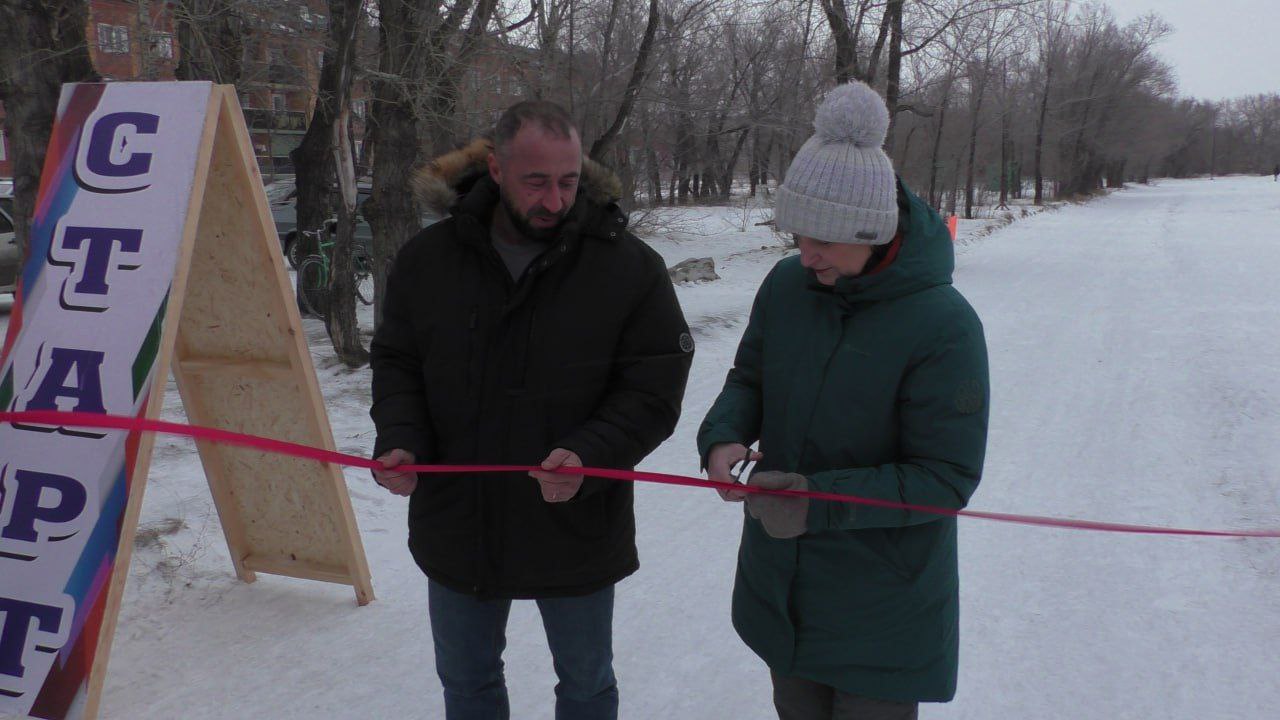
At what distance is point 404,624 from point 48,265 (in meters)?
1.88

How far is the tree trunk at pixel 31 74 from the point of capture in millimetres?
5180

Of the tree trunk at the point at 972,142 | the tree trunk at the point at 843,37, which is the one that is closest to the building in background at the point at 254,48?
the tree trunk at the point at 843,37

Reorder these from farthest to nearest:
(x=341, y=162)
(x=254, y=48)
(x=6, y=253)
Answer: (x=6, y=253), (x=254, y=48), (x=341, y=162)

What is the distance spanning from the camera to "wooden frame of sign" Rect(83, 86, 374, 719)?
129 inches

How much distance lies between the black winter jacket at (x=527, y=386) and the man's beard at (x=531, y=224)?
0.03 meters

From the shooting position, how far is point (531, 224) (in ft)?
7.29

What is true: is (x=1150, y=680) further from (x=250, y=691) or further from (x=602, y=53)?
(x=602, y=53)

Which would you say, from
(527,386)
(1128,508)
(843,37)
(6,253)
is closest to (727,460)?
(527,386)

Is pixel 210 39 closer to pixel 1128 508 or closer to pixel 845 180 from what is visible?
pixel 845 180

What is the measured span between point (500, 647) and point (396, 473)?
1.86 ft

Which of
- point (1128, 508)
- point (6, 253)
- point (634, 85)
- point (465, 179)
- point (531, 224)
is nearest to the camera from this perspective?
point (531, 224)

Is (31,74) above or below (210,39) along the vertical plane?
below

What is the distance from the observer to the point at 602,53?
12797 millimetres

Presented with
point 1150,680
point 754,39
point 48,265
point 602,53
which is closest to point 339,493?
point 48,265
